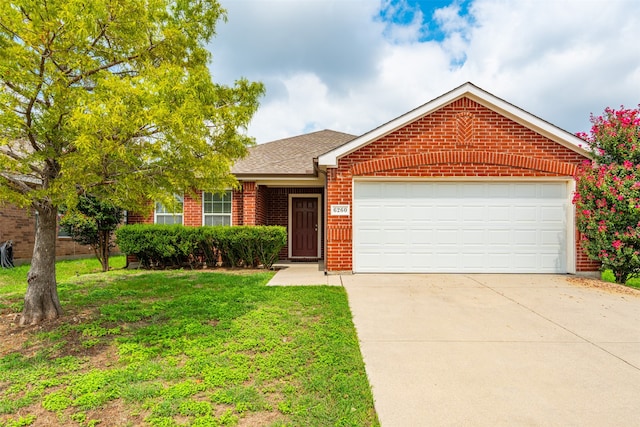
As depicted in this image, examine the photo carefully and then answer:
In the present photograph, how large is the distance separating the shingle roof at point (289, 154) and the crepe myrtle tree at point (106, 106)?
5.26m

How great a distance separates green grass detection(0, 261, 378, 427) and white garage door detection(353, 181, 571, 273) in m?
3.13

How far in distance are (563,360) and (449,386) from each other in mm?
1609

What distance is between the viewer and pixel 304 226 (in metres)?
12.6

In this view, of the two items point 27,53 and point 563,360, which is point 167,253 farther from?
point 563,360

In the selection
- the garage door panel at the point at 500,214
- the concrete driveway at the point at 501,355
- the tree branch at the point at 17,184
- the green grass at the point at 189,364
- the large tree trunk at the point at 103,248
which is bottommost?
the concrete driveway at the point at 501,355

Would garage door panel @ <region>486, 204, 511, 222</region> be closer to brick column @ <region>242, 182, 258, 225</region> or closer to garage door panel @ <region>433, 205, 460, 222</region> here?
garage door panel @ <region>433, 205, 460, 222</region>

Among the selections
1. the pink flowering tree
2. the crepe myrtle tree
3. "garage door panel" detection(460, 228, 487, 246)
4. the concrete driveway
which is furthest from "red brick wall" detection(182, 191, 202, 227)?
the pink flowering tree

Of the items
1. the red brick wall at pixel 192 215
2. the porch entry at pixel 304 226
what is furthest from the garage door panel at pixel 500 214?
the red brick wall at pixel 192 215

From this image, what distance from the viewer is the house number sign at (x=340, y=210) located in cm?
880

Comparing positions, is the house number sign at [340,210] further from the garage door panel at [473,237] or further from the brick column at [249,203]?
the brick column at [249,203]

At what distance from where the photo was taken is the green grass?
2764 millimetres

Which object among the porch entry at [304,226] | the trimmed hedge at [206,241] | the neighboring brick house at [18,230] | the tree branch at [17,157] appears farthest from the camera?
the porch entry at [304,226]

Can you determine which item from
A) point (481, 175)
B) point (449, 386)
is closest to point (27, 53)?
point (449, 386)

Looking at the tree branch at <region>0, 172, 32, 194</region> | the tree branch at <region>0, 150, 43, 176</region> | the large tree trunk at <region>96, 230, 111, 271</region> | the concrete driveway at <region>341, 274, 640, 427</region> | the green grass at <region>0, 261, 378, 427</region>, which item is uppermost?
the tree branch at <region>0, 150, 43, 176</region>
